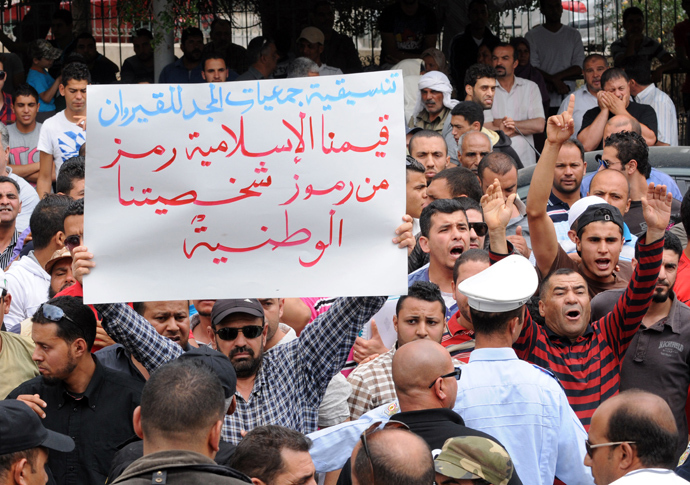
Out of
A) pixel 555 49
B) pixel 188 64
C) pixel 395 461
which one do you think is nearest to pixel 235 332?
pixel 395 461

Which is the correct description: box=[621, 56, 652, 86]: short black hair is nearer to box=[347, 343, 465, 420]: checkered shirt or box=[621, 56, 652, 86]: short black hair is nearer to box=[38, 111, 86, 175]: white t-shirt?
box=[38, 111, 86, 175]: white t-shirt

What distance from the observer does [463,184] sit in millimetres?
6859

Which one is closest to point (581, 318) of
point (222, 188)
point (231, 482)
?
point (222, 188)

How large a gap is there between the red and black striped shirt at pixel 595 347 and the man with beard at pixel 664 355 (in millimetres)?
258

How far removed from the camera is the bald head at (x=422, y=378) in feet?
12.4

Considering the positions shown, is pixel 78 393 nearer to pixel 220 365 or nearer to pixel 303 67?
pixel 220 365

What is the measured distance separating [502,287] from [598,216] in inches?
71.8

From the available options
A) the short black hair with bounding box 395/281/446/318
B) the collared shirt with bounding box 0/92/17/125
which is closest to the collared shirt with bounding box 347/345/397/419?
the short black hair with bounding box 395/281/446/318

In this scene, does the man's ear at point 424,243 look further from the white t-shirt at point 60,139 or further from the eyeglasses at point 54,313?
the white t-shirt at point 60,139

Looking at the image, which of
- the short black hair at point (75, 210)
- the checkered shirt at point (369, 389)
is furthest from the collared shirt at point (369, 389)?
the short black hair at point (75, 210)

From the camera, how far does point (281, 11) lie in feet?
39.4

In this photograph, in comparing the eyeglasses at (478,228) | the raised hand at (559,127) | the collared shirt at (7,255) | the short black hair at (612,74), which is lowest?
the collared shirt at (7,255)

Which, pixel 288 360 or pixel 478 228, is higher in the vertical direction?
pixel 478 228

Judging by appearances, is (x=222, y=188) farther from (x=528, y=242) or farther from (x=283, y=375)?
(x=528, y=242)
